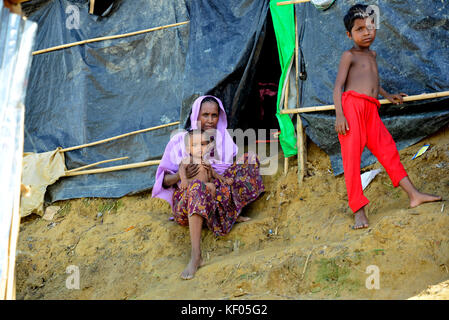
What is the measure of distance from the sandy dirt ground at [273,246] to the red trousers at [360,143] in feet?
0.78

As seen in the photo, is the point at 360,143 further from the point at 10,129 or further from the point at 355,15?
the point at 10,129

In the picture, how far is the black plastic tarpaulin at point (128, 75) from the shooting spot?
15.5ft

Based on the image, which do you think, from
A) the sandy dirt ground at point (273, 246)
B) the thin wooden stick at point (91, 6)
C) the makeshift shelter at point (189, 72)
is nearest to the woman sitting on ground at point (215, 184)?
the sandy dirt ground at point (273, 246)

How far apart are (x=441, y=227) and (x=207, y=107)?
6.76 ft

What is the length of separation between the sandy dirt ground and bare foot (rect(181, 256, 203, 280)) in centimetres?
5

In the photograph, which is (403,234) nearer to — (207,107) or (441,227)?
(441,227)

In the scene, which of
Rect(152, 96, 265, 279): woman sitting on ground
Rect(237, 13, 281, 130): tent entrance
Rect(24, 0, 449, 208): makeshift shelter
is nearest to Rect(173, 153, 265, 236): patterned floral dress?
Rect(152, 96, 265, 279): woman sitting on ground

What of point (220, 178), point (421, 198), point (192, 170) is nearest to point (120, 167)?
point (192, 170)

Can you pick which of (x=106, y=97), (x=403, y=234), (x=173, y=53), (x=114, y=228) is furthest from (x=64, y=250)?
(x=403, y=234)

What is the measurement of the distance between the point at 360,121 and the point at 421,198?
2.10 feet

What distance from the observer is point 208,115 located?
168 inches

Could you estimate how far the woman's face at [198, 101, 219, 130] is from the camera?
4.25m

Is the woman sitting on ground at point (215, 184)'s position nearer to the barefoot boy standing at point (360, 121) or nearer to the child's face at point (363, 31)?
the barefoot boy standing at point (360, 121)

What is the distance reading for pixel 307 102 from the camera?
174 inches
